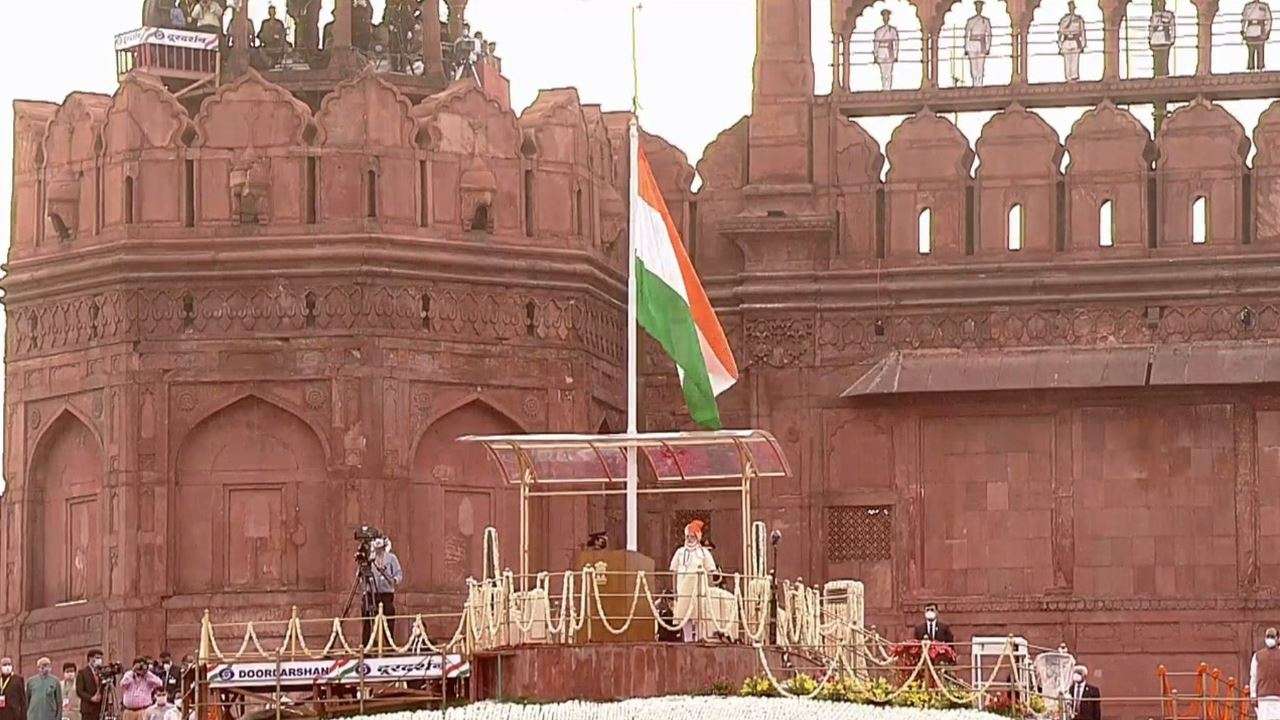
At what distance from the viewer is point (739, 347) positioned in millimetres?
45188

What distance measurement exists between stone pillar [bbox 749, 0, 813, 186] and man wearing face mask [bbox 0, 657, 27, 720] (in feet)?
37.0

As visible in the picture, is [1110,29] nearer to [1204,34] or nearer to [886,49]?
[1204,34]

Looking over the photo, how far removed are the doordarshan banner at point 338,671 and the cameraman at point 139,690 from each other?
3.72 metres

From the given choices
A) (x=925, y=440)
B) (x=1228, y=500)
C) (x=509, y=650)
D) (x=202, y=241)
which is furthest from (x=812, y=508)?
(x=509, y=650)

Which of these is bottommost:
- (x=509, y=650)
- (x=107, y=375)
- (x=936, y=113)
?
(x=509, y=650)

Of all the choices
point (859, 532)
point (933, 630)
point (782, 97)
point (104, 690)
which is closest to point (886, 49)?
point (782, 97)

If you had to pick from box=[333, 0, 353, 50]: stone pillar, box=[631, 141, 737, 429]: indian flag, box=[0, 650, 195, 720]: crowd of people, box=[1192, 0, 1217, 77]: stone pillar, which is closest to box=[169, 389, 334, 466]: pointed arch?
box=[0, 650, 195, 720]: crowd of people

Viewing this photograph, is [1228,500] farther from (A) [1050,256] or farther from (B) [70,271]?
(B) [70,271]

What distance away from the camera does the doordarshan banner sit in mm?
33781

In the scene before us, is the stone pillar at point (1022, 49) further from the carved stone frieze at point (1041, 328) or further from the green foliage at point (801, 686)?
the green foliage at point (801, 686)

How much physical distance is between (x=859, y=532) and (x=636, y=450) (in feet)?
32.4

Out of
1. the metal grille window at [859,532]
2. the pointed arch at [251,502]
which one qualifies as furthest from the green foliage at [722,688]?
the metal grille window at [859,532]

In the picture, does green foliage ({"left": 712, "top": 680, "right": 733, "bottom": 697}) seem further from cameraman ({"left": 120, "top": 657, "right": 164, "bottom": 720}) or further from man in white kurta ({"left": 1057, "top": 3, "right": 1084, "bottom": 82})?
man in white kurta ({"left": 1057, "top": 3, "right": 1084, "bottom": 82})

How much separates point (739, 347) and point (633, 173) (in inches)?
386
